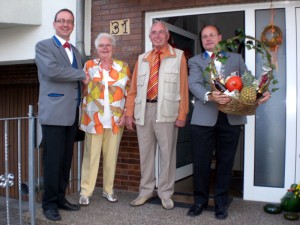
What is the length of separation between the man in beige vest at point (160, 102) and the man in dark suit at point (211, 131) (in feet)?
0.77

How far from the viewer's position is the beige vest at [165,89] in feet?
12.4

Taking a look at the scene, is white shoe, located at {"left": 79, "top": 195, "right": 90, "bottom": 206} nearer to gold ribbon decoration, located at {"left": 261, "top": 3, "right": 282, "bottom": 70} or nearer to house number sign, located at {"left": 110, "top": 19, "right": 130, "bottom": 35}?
house number sign, located at {"left": 110, "top": 19, "right": 130, "bottom": 35}

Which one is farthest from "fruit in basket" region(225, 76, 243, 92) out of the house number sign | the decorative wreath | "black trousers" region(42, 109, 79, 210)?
the house number sign

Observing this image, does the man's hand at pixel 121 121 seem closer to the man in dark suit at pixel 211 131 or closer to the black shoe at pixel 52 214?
the man in dark suit at pixel 211 131

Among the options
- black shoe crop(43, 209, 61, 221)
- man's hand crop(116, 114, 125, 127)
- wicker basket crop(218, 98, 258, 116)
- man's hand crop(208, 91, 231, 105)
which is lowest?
black shoe crop(43, 209, 61, 221)

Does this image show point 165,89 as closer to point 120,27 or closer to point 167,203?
point 167,203

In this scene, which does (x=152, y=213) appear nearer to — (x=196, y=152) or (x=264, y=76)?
(x=196, y=152)

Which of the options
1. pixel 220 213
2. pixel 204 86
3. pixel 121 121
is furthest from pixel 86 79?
pixel 220 213

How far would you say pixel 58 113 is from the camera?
11.6 ft

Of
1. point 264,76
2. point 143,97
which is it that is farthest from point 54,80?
point 264,76

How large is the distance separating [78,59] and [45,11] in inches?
81.3

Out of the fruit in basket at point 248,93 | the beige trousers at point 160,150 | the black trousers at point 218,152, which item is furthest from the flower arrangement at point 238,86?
the beige trousers at point 160,150

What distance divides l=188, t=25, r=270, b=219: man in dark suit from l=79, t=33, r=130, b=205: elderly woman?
0.82m

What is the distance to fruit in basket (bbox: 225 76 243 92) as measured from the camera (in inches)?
124
